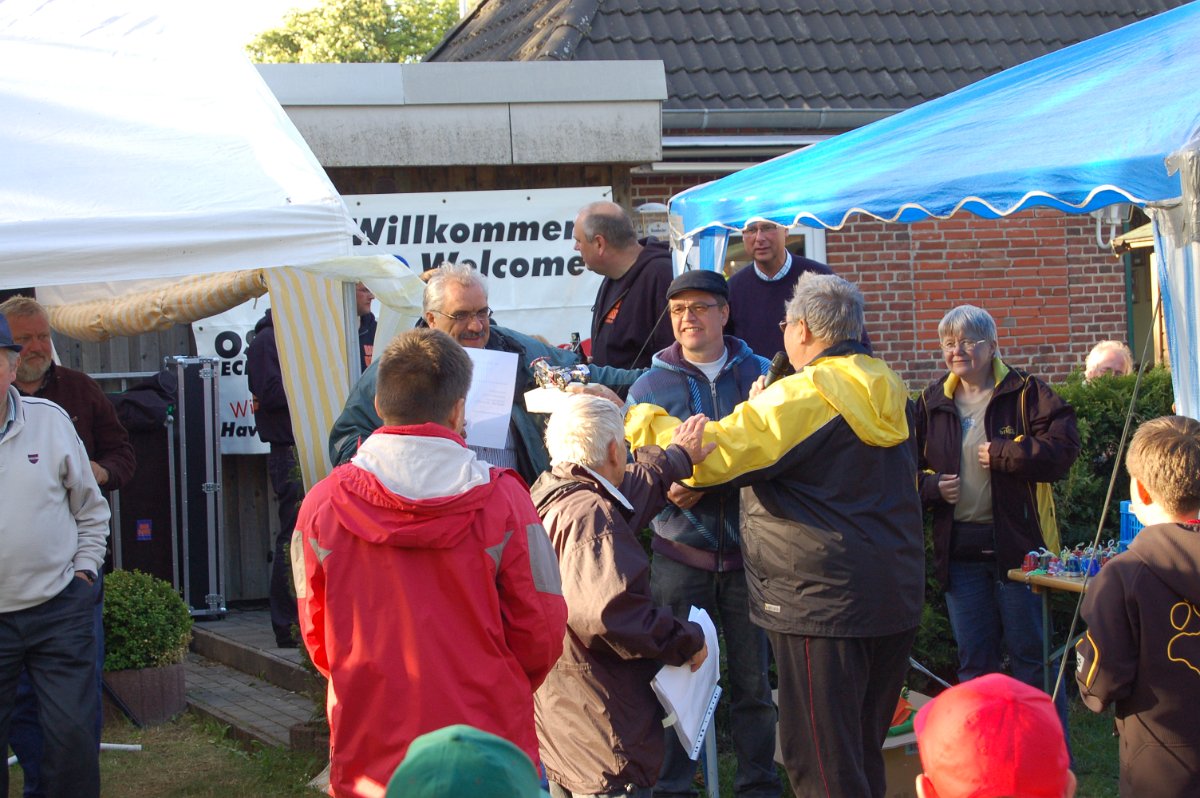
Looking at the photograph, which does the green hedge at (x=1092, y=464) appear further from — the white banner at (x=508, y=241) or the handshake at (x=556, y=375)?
the white banner at (x=508, y=241)

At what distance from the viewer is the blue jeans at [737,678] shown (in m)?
4.71

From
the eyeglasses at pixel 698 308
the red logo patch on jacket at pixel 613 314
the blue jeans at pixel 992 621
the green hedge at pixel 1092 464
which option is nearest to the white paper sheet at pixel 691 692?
the eyeglasses at pixel 698 308

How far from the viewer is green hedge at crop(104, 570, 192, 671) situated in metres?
6.66

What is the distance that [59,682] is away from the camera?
4.36 m

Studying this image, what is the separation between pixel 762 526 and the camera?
4156mm

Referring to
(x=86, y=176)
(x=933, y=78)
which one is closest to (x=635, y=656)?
(x=86, y=176)

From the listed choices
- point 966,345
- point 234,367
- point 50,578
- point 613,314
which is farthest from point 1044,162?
point 234,367

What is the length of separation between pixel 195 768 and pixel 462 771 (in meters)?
4.91

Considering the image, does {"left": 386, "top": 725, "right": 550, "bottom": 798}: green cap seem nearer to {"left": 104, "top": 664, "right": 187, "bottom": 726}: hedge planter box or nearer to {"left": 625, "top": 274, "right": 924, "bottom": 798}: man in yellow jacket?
{"left": 625, "top": 274, "right": 924, "bottom": 798}: man in yellow jacket

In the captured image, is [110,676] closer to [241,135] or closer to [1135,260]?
[241,135]

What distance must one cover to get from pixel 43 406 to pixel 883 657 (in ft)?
9.59

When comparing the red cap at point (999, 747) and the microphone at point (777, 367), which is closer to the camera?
the red cap at point (999, 747)

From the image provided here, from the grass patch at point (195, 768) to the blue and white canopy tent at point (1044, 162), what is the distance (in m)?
3.14

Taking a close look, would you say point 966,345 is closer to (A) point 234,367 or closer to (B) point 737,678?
(B) point 737,678
